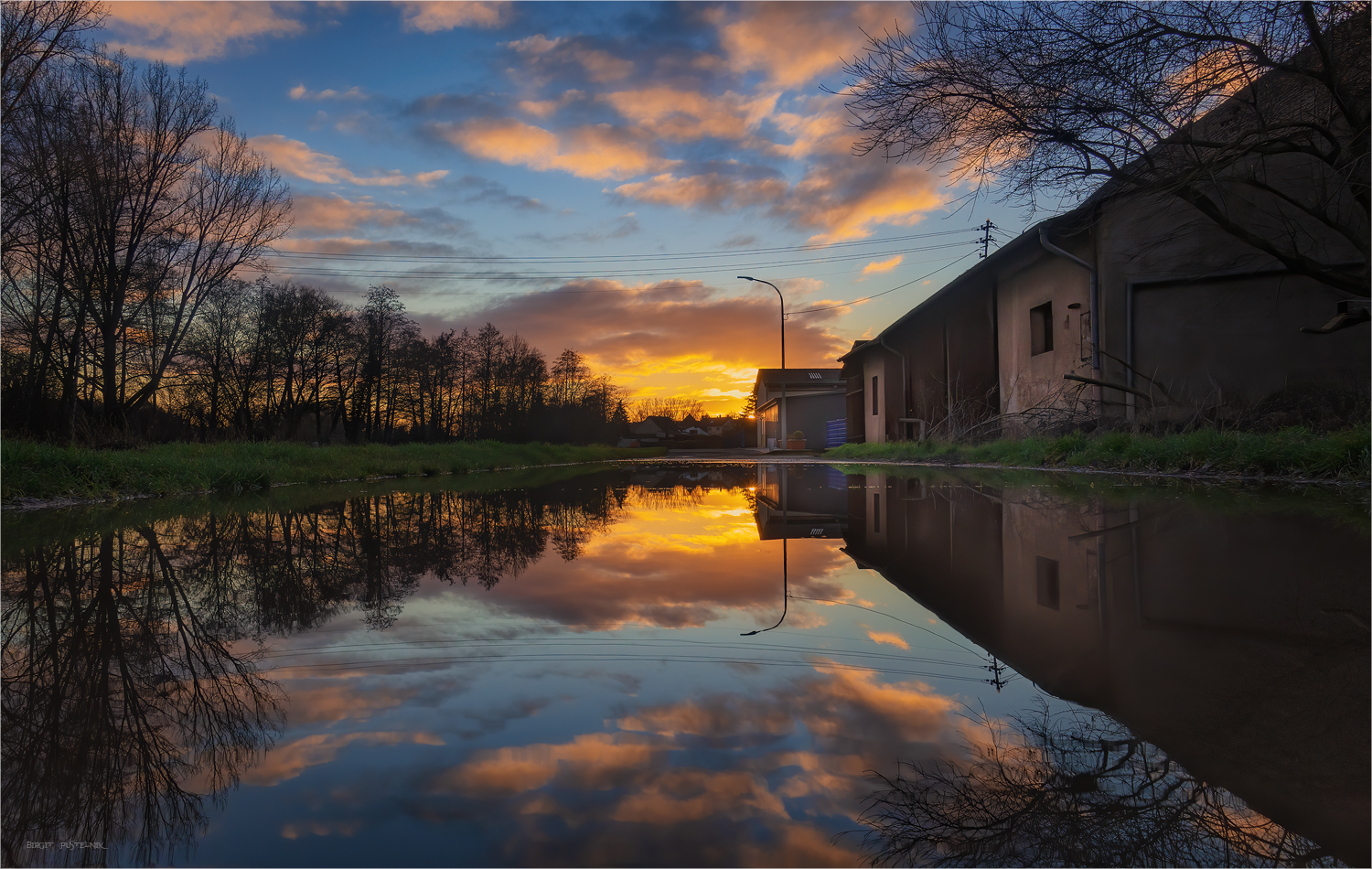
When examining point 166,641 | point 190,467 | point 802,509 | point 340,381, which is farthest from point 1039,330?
point 340,381

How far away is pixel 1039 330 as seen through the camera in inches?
672

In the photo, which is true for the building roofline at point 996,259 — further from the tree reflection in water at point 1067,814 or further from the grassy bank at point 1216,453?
the tree reflection in water at point 1067,814

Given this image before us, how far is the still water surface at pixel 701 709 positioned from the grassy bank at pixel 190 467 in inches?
210

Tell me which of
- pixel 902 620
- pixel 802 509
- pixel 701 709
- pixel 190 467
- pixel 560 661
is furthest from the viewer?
pixel 190 467

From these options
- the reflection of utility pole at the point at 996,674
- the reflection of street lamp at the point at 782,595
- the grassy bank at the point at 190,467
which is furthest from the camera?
the grassy bank at the point at 190,467

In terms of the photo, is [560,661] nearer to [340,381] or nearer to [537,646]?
[537,646]

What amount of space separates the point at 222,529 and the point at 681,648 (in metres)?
5.14

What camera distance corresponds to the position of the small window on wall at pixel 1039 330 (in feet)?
55.5

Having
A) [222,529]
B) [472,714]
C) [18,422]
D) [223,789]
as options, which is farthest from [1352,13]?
[18,422]

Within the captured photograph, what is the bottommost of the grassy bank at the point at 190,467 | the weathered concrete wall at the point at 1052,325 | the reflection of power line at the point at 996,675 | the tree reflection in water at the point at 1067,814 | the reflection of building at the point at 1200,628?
the tree reflection in water at the point at 1067,814

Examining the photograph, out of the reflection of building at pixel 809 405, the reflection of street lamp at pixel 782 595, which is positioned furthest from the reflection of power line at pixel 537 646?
the reflection of building at pixel 809 405

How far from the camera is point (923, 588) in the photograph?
3514mm

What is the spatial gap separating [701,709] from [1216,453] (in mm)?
9737

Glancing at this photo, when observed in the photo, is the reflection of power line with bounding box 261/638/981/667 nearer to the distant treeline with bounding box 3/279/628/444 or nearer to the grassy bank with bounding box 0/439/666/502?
the grassy bank with bounding box 0/439/666/502
